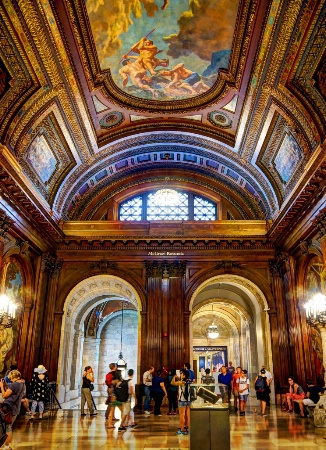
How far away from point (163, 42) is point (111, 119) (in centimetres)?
362

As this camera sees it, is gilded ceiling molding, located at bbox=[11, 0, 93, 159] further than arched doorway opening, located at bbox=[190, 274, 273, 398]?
No

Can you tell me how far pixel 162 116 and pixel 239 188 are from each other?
4723 mm

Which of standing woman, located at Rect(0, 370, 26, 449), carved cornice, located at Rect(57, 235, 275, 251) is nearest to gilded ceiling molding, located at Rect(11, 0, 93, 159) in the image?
carved cornice, located at Rect(57, 235, 275, 251)

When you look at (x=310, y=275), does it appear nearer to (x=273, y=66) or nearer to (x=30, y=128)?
(x=273, y=66)

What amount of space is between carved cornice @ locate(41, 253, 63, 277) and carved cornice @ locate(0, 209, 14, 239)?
334cm

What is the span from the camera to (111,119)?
14.4 m

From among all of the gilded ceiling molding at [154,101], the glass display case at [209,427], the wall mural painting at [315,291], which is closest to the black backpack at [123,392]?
the glass display case at [209,427]

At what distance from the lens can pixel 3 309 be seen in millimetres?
10805

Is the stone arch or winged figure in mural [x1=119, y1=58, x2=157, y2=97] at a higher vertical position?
winged figure in mural [x1=119, y1=58, x2=157, y2=97]

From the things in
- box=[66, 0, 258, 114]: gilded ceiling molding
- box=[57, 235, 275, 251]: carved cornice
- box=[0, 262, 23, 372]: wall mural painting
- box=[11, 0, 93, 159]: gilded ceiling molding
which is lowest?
box=[0, 262, 23, 372]: wall mural painting

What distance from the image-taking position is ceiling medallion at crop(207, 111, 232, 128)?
14.2 meters

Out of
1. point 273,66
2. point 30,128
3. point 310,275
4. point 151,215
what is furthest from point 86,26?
point 310,275

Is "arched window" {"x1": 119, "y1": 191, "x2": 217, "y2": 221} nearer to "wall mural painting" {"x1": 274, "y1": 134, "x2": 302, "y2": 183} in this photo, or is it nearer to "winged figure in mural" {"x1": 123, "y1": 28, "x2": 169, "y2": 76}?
"wall mural painting" {"x1": 274, "y1": 134, "x2": 302, "y2": 183}

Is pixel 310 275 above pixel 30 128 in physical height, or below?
below
